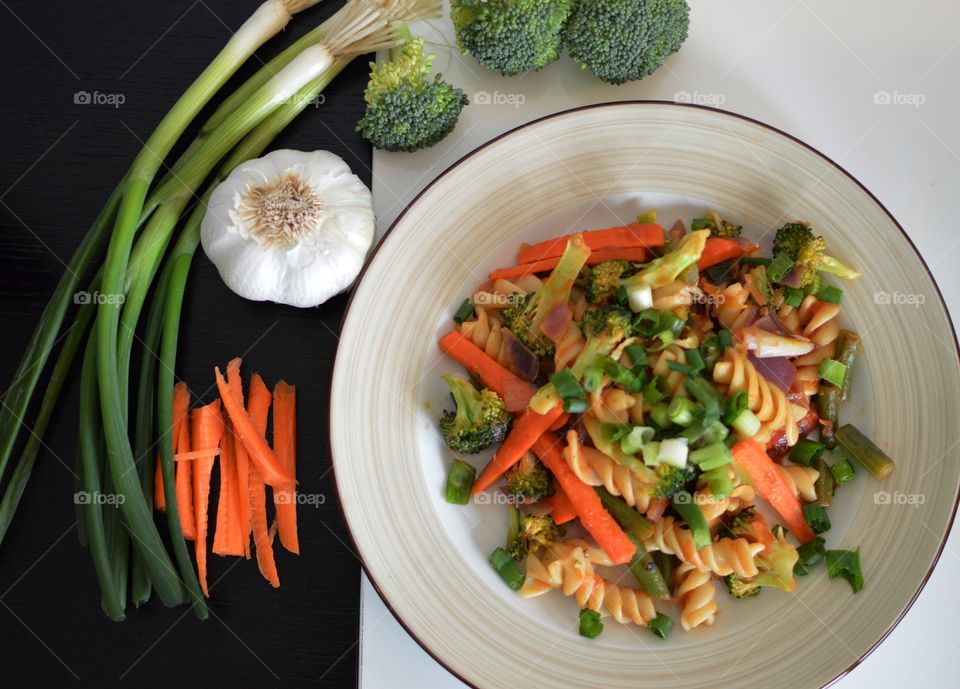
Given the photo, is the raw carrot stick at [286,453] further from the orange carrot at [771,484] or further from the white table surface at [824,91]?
the orange carrot at [771,484]

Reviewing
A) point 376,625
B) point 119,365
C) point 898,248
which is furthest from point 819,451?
point 119,365


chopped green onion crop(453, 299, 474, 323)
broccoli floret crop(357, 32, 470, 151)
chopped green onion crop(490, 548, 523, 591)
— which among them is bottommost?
chopped green onion crop(490, 548, 523, 591)

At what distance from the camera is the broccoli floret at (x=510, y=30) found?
2.48 meters

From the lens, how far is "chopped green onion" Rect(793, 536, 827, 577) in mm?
2453

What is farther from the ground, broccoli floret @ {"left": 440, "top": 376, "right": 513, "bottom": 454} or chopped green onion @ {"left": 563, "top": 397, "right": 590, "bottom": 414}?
chopped green onion @ {"left": 563, "top": 397, "right": 590, "bottom": 414}

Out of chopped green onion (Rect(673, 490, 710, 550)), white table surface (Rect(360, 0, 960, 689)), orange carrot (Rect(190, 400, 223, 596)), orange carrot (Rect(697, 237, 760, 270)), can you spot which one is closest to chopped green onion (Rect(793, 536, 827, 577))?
chopped green onion (Rect(673, 490, 710, 550))

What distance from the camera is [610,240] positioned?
250 centimetres

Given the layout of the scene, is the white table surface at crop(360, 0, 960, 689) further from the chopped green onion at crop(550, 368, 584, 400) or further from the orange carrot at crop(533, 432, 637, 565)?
the orange carrot at crop(533, 432, 637, 565)

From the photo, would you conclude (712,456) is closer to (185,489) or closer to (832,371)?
(832,371)

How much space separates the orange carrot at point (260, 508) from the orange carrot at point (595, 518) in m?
1.00

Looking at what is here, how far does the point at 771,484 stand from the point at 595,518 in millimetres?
550

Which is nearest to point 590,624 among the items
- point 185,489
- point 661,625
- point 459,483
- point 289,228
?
point 661,625

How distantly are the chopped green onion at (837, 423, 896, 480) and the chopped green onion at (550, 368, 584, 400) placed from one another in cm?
92

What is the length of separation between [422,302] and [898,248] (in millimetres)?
1484
